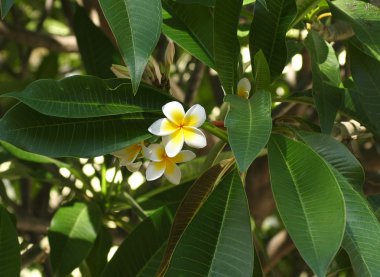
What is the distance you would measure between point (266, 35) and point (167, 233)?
339mm

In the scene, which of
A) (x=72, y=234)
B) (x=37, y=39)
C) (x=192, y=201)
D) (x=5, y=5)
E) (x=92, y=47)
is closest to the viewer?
(x=5, y=5)

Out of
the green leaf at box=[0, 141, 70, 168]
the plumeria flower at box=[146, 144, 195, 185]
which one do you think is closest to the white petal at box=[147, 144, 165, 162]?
the plumeria flower at box=[146, 144, 195, 185]

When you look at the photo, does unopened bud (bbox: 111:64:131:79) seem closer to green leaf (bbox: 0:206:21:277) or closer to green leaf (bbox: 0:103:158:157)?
green leaf (bbox: 0:103:158:157)

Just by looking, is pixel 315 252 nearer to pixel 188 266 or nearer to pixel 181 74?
pixel 188 266

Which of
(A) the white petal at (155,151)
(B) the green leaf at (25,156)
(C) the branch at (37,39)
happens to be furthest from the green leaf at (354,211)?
(C) the branch at (37,39)

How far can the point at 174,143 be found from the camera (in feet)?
3.32

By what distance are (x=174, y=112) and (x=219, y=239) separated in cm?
18

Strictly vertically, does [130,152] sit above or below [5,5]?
below

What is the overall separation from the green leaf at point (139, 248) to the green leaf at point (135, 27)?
1.18 ft

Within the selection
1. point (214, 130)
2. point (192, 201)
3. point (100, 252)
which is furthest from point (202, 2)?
point (100, 252)

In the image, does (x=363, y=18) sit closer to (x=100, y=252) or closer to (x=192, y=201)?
(x=192, y=201)

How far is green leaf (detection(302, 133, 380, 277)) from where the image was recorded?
3.02 feet

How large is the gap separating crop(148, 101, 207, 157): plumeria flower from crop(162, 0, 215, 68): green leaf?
187mm

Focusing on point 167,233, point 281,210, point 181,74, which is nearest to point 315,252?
point 281,210
